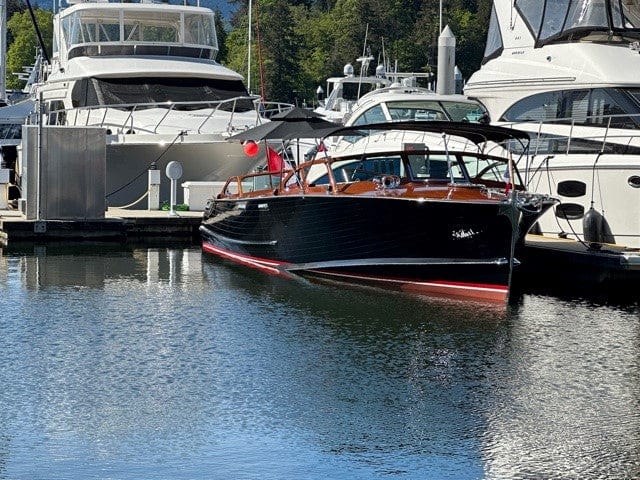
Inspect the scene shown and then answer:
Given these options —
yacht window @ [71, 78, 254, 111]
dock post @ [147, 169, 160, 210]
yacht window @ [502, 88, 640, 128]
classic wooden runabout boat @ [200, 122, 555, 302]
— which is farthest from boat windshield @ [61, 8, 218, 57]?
yacht window @ [502, 88, 640, 128]

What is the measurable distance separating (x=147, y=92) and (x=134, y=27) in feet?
9.41

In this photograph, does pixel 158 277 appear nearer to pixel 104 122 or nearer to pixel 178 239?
pixel 178 239

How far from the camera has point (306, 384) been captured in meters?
12.3

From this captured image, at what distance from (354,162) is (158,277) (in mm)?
3415

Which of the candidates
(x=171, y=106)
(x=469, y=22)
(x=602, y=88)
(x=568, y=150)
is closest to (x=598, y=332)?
(x=568, y=150)

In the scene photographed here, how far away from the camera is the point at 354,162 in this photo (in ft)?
63.4

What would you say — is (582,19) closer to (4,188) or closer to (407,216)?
(407,216)

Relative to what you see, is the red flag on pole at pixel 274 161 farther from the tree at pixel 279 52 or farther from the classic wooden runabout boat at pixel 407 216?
the tree at pixel 279 52

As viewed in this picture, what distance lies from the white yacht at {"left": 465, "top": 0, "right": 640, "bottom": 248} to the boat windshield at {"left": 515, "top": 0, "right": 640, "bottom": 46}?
17 mm

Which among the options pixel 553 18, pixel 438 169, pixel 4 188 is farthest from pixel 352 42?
pixel 438 169

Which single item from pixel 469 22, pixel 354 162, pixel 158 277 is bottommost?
pixel 158 277

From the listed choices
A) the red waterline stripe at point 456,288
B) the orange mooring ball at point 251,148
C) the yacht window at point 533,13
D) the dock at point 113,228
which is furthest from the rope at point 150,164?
the red waterline stripe at point 456,288

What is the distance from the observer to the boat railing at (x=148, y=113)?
26.3m

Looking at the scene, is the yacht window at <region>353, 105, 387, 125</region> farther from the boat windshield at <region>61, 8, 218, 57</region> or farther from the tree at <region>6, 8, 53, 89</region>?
the tree at <region>6, 8, 53, 89</region>
